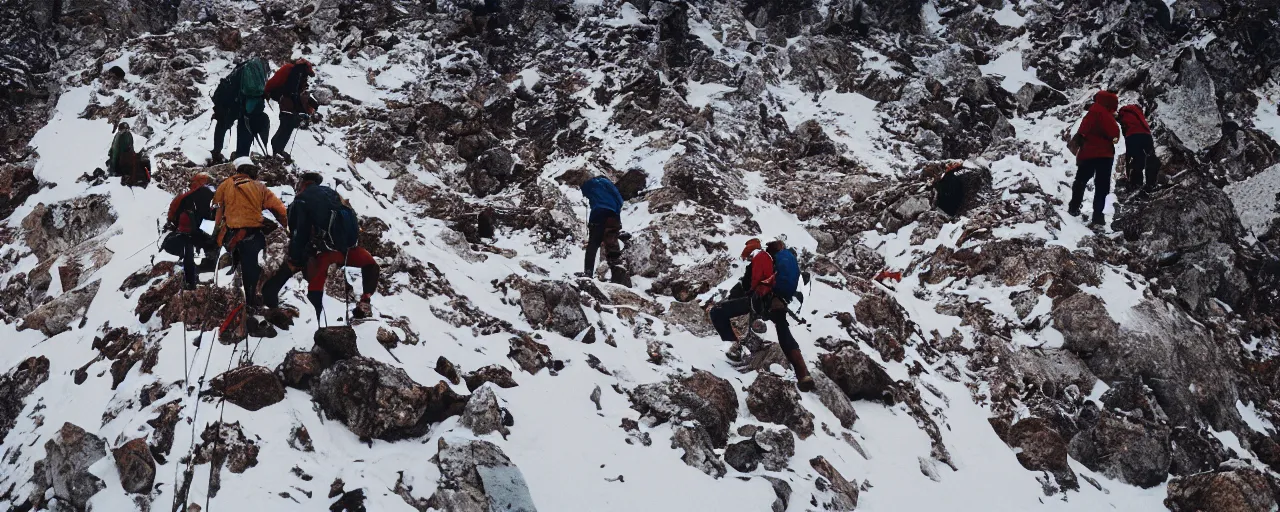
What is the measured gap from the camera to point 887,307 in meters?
11.0

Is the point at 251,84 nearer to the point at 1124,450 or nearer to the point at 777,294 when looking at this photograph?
the point at 777,294

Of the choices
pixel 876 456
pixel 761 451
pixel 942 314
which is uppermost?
pixel 761 451

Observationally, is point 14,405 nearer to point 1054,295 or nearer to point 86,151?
point 86,151

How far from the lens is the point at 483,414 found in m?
6.47

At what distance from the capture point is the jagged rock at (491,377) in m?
7.14

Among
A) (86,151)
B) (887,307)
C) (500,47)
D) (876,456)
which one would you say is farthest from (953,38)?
(86,151)

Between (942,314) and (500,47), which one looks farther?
(500,47)

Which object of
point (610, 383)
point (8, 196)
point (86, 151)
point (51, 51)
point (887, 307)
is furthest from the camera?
point (51, 51)

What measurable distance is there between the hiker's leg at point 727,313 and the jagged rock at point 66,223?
832 centimetres

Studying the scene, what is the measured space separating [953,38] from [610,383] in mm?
20205

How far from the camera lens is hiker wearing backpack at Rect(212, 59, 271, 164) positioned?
10766mm

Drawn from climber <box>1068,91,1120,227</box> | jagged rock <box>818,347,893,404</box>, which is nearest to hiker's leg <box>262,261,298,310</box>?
jagged rock <box>818,347,893,404</box>

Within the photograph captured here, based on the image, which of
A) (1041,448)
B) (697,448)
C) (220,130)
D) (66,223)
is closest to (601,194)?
(697,448)

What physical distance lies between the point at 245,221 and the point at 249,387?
1.95m
